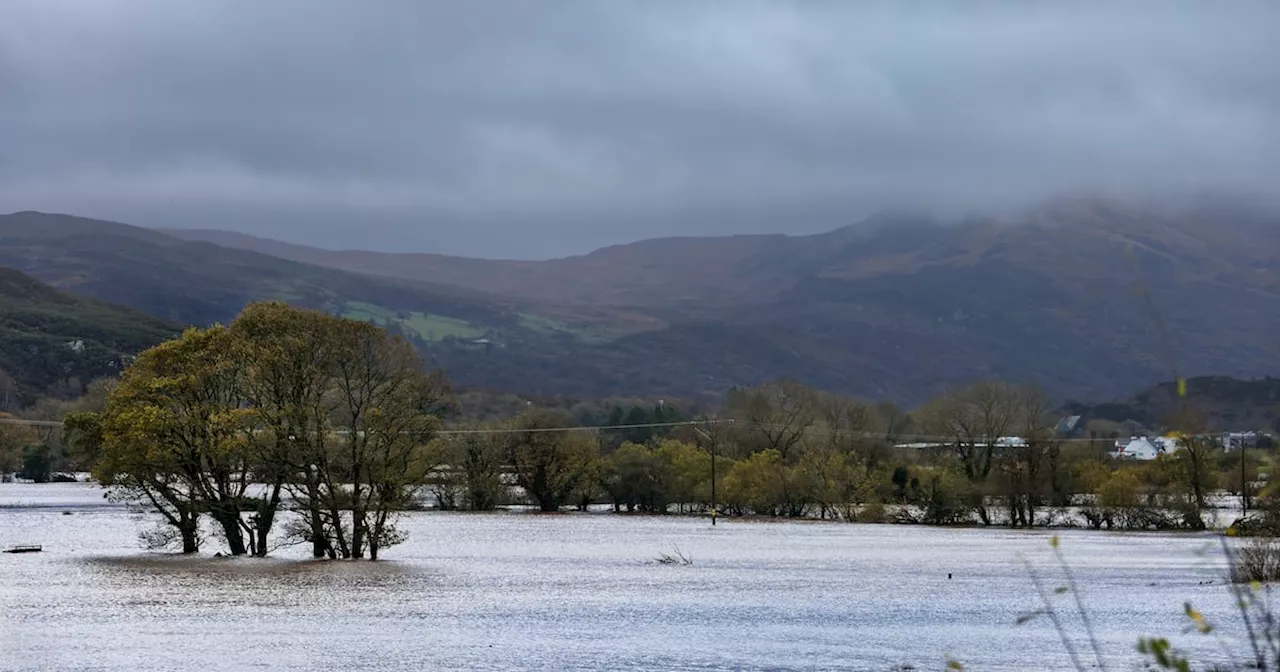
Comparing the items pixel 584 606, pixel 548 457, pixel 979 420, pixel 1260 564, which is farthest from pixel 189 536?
pixel 979 420

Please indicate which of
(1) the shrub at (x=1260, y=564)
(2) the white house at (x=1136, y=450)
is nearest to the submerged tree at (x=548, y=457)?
(2) the white house at (x=1136, y=450)

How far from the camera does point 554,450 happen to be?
141 m

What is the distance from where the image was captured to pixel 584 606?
2005 inches

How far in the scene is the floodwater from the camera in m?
36.8

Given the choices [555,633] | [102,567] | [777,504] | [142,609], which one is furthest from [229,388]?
[777,504]

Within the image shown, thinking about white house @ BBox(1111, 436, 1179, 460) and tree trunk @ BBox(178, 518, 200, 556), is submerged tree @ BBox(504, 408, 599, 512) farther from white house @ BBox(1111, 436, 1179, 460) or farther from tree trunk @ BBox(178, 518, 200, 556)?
tree trunk @ BBox(178, 518, 200, 556)

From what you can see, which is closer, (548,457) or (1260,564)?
(1260,564)

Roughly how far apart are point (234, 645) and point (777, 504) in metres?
96.4

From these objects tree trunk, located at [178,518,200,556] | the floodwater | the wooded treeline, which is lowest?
the floodwater

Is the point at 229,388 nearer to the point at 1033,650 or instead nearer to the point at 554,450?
the point at 1033,650

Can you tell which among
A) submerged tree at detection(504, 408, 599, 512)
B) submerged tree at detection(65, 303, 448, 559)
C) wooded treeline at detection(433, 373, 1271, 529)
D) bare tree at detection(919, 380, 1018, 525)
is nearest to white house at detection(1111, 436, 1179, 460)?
wooded treeline at detection(433, 373, 1271, 529)

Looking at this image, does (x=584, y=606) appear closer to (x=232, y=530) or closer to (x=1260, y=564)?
(x=1260, y=564)

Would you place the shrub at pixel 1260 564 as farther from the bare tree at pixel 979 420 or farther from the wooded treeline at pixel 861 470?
the bare tree at pixel 979 420

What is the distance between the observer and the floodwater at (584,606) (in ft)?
121
